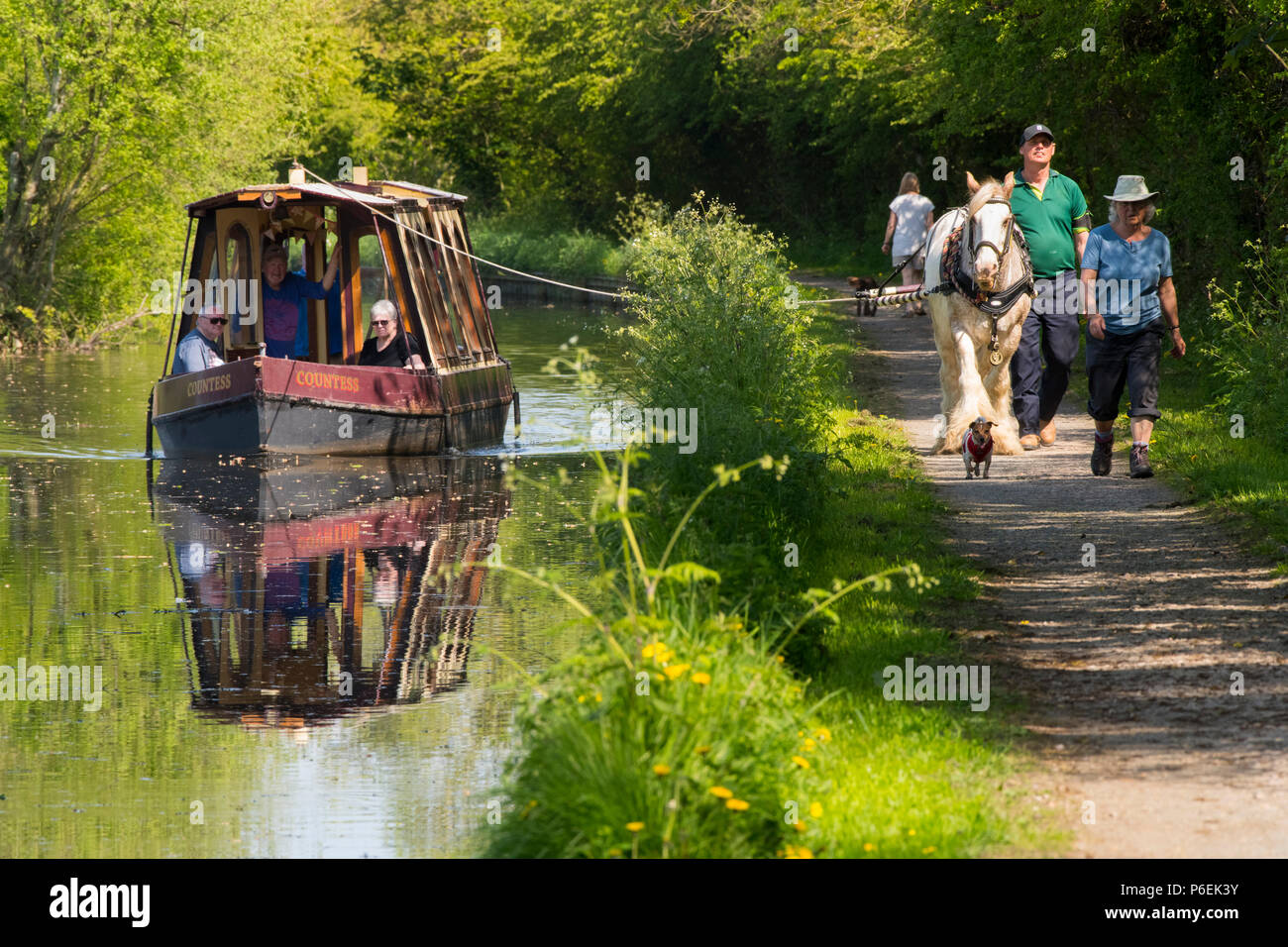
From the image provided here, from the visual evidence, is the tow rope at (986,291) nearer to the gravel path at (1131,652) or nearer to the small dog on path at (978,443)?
the small dog on path at (978,443)

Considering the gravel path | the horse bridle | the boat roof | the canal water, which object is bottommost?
the canal water

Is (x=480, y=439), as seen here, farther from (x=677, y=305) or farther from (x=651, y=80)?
(x=651, y=80)

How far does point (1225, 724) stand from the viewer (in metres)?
6.54

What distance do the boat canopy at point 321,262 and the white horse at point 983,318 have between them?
7.51m

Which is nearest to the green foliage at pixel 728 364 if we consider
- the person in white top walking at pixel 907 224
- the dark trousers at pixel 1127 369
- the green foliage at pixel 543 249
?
the dark trousers at pixel 1127 369

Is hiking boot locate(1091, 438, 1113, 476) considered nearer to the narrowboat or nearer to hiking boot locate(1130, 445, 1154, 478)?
hiking boot locate(1130, 445, 1154, 478)

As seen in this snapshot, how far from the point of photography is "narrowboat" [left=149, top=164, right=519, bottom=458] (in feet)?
58.3

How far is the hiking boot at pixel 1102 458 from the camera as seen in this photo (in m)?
11.8

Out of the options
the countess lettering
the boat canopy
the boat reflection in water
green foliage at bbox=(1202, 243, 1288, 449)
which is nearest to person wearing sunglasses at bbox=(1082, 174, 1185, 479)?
green foliage at bbox=(1202, 243, 1288, 449)

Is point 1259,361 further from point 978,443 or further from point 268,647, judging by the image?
point 268,647

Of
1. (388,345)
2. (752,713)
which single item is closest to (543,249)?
(388,345)

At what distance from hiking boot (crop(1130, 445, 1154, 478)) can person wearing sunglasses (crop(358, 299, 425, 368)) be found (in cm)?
894

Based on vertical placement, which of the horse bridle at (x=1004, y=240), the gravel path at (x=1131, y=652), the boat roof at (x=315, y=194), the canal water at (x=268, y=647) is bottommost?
the canal water at (x=268, y=647)

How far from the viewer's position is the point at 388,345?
19.0m
